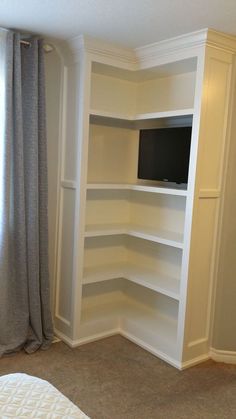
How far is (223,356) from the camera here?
9.18ft

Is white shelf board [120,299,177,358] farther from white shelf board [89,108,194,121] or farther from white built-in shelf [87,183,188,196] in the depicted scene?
white shelf board [89,108,194,121]

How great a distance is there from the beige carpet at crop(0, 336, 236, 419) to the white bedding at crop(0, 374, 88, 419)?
79cm

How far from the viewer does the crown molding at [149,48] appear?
239 cm

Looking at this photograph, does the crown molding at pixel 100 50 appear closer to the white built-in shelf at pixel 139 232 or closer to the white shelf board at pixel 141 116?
the white shelf board at pixel 141 116

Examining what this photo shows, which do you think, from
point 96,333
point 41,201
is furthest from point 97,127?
point 96,333

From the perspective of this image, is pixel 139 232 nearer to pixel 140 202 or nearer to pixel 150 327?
pixel 140 202

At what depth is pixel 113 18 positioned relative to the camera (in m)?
2.22

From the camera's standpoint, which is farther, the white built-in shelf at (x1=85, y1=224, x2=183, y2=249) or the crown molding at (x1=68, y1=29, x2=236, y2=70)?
the white built-in shelf at (x1=85, y1=224, x2=183, y2=249)

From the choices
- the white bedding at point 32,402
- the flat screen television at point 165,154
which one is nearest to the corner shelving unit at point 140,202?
the flat screen television at point 165,154

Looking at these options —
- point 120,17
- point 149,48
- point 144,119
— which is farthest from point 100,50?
point 144,119

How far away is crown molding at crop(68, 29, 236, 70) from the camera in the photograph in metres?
2.39

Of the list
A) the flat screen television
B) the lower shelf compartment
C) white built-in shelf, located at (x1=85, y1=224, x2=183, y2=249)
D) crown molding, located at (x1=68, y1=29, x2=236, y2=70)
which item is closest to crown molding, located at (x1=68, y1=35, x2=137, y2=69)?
crown molding, located at (x1=68, y1=29, x2=236, y2=70)

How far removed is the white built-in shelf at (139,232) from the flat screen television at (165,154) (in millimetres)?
427

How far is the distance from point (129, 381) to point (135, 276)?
850 millimetres
